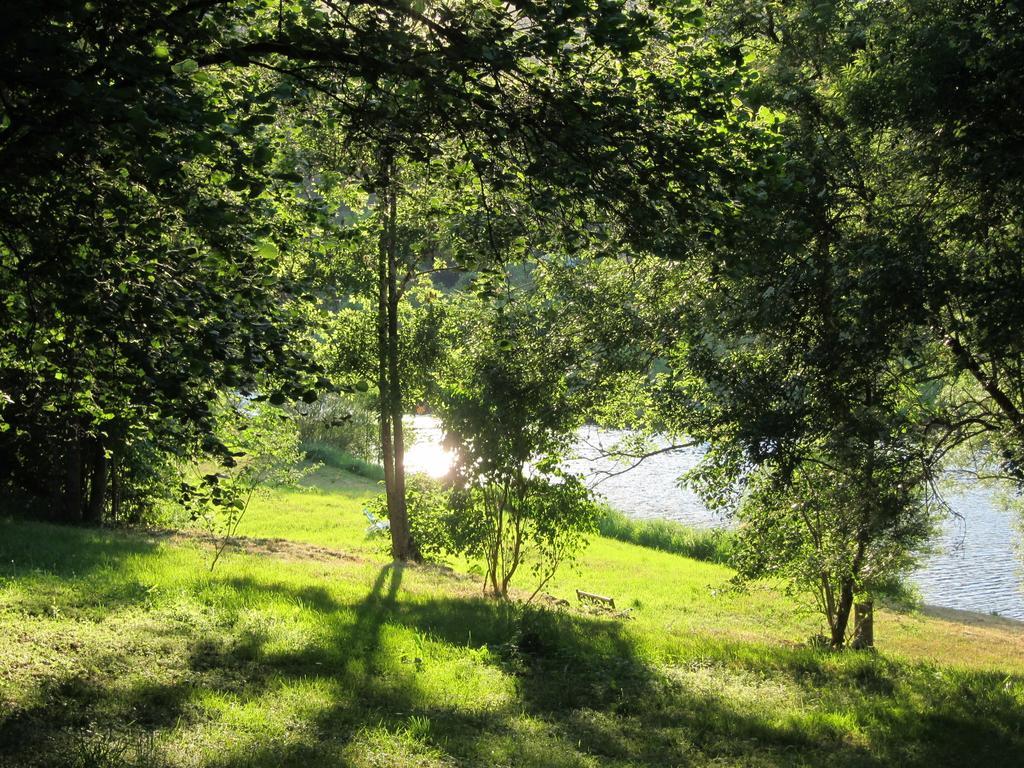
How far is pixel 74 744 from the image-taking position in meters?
5.13

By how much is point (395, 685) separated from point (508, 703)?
98 centimetres

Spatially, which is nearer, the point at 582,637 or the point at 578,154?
the point at 578,154

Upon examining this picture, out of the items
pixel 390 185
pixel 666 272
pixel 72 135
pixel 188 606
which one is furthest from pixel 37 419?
pixel 666 272

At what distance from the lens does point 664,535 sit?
32938 millimetres

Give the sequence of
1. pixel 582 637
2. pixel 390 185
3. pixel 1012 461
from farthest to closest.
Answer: pixel 582 637, pixel 1012 461, pixel 390 185

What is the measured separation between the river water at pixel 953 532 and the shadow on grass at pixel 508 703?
252 inches

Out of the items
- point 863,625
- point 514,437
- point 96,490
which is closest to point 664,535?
point 863,625

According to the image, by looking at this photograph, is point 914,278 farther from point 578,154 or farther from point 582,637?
point 582,637

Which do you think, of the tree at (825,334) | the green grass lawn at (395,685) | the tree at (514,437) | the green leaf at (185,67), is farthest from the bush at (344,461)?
the green leaf at (185,67)

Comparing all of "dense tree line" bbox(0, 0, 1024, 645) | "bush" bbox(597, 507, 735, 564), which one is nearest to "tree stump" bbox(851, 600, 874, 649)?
"dense tree line" bbox(0, 0, 1024, 645)

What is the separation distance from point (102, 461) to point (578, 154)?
16.0 m

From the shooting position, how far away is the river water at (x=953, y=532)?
2406 cm

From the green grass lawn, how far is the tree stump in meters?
3.34

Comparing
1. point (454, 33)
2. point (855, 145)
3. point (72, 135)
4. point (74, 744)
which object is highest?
point (855, 145)
